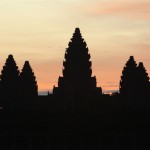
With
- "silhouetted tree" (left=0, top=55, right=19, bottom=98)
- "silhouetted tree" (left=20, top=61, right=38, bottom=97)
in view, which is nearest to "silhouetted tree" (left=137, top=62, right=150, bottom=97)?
"silhouetted tree" (left=20, top=61, right=38, bottom=97)

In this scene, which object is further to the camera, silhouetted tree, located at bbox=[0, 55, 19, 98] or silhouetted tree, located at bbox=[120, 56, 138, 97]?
silhouetted tree, located at bbox=[120, 56, 138, 97]

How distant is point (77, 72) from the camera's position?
106 meters

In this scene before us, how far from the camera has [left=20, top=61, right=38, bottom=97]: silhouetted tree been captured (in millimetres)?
107562

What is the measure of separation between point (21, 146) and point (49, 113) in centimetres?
286

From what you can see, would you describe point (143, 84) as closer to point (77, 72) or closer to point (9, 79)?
point (77, 72)

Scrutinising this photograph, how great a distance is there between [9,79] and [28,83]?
149 inches

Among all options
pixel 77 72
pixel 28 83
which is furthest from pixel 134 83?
pixel 28 83

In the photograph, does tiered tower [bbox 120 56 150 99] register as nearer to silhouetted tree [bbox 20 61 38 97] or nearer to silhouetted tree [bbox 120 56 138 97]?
silhouetted tree [bbox 120 56 138 97]

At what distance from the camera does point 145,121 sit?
134 feet

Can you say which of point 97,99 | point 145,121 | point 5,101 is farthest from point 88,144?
point 5,101

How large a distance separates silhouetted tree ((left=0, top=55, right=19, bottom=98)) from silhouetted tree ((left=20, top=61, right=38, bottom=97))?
4.13 ft

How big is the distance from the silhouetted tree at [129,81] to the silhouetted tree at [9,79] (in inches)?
737

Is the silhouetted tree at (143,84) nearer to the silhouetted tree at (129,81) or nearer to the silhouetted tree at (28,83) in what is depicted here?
the silhouetted tree at (129,81)

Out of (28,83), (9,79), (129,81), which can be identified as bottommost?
(129,81)
